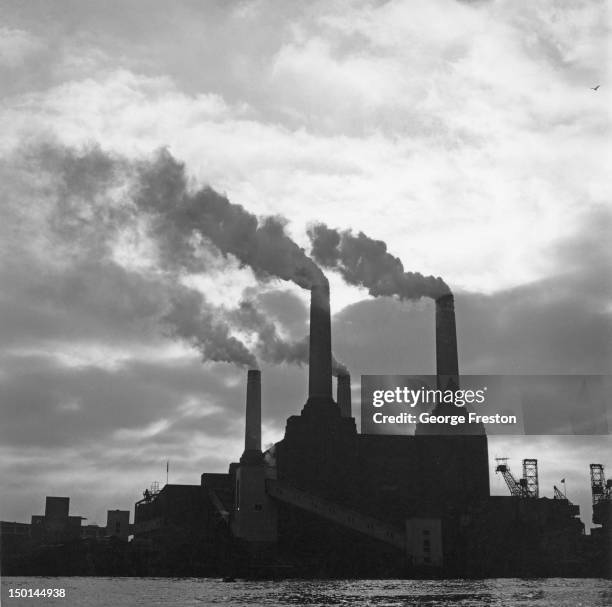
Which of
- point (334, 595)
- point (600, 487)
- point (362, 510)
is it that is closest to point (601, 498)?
point (600, 487)

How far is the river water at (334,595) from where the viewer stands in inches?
2341

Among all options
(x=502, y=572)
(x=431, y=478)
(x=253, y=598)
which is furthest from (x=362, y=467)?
(x=253, y=598)

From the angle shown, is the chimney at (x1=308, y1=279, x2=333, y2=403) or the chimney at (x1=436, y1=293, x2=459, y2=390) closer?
the chimney at (x1=308, y1=279, x2=333, y2=403)

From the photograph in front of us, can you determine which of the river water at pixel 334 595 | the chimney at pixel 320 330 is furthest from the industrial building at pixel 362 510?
the river water at pixel 334 595

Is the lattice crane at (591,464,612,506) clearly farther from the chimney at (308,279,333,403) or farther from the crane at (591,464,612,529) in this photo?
the chimney at (308,279,333,403)

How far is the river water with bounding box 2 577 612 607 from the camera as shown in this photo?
195ft

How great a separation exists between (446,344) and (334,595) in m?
37.5

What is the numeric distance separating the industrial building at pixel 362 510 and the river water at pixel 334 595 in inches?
399

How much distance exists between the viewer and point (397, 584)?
82625 mm

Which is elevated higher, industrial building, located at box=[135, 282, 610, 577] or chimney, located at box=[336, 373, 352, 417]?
chimney, located at box=[336, 373, 352, 417]

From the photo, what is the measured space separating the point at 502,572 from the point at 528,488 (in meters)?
22.9

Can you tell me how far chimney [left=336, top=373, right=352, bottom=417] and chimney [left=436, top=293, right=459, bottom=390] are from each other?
17.9 m

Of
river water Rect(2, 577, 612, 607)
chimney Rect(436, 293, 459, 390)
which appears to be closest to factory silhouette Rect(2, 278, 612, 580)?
chimney Rect(436, 293, 459, 390)

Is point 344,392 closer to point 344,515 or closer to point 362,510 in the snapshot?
point 362,510
